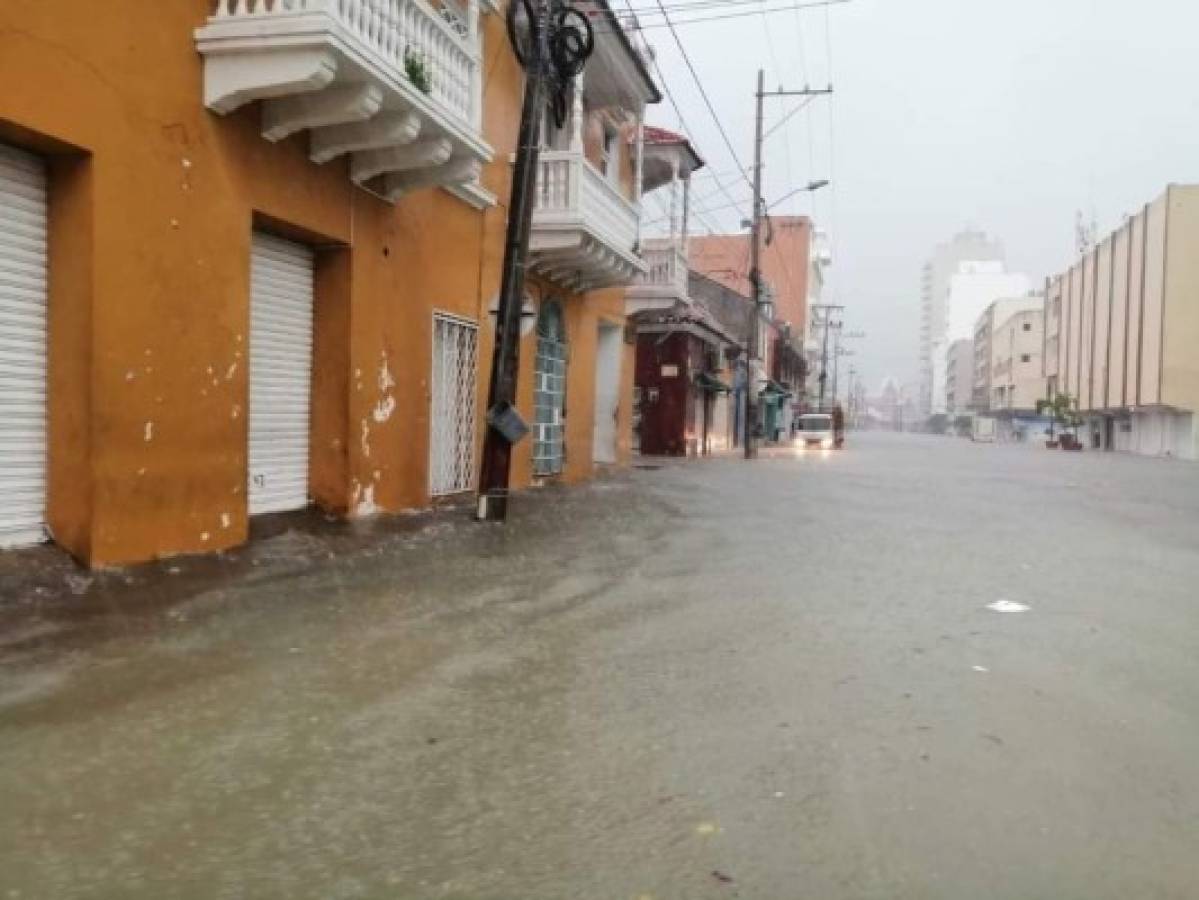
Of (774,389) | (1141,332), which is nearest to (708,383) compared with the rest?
(774,389)

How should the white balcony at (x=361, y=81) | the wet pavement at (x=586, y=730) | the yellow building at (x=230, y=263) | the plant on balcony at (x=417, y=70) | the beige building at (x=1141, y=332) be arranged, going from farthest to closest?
the beige building at (x=1141, y=332) → the plant on balcony at (x=417, y=70) → the white balcony at (x=361, y=81) → the yellow building at (x=230, y=263) → the wet pavement at (x=586, y=730)

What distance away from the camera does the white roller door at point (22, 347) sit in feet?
21.5

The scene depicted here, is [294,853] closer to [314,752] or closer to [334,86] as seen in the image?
[314,752]

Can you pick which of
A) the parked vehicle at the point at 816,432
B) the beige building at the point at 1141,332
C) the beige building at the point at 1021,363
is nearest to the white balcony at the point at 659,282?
the parked vehicle at the point at 816,432

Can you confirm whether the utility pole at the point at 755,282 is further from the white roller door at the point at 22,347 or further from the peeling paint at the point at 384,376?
the white roller door at the point at 22,347

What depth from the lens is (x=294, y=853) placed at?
305 centimetres

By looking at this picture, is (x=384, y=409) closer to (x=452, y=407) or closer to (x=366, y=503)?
(x=366, y=503)

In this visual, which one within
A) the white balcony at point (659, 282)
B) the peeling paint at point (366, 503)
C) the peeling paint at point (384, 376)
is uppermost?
the white balcony at point (659, 282)

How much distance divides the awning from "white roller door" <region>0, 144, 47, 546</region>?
26.3 metres

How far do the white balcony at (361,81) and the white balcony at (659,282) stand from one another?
450 inches

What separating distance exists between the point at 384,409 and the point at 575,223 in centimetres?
457

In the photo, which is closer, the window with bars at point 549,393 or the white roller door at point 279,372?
the white roller door at point 279,372

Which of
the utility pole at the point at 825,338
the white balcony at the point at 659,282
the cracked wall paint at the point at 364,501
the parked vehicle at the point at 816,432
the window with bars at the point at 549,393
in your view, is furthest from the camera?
the utility pole at the point at 825,338

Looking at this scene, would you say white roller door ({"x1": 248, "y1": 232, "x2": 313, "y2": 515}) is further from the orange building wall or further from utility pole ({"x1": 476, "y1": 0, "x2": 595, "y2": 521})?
utility pole ({"x1": 476, "y1": 0, "x2": 595, "y2": 521})
